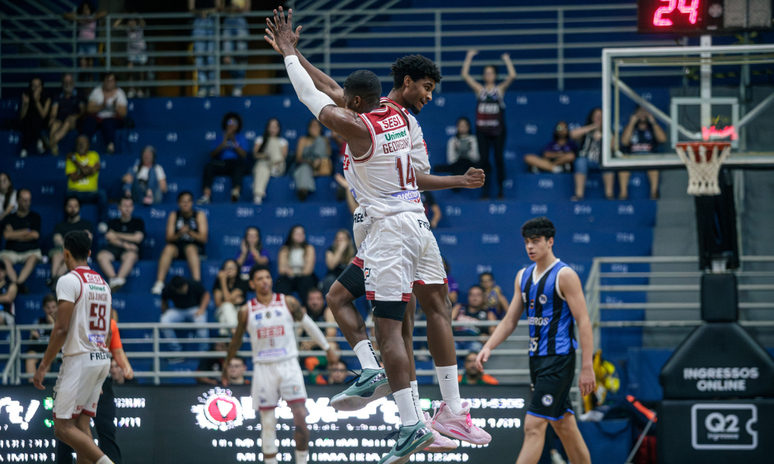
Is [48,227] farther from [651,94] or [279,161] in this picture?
[651,94]

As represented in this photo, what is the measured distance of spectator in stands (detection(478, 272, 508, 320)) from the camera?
11641mm

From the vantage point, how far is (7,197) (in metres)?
14.1

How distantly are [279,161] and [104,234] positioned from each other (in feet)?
10.2

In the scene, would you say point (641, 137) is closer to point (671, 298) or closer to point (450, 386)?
point (671, 298)

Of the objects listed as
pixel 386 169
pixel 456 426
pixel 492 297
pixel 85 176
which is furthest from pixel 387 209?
pixel 85 176

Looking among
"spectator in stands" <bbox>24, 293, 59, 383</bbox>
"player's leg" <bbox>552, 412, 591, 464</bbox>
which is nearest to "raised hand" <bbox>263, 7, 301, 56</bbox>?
"player's leg" <bbox>552, 412, 591, 464</bbox>

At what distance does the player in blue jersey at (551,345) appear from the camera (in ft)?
23.8

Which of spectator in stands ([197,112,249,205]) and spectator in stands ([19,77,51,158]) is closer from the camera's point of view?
spectator in stands ([197,112,249,205])

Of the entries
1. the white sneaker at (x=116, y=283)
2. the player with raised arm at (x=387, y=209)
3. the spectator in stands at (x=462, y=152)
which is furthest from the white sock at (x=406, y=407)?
the white sneaker at (x=116, y=283)

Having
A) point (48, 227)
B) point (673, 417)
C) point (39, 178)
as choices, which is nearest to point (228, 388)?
point (673, 417)

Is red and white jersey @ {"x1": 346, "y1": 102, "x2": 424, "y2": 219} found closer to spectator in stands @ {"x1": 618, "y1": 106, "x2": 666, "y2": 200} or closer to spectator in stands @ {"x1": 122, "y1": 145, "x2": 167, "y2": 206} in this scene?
spectator in stands @ {"x1": 618, "y1": 106, "x2": 666, "y2": 200}

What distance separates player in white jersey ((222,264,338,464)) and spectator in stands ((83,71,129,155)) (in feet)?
24.0

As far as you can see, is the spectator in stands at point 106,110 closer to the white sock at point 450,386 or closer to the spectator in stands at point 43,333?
the spectator in stands at point 43,333

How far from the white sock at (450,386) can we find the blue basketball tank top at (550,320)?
1.89 m
